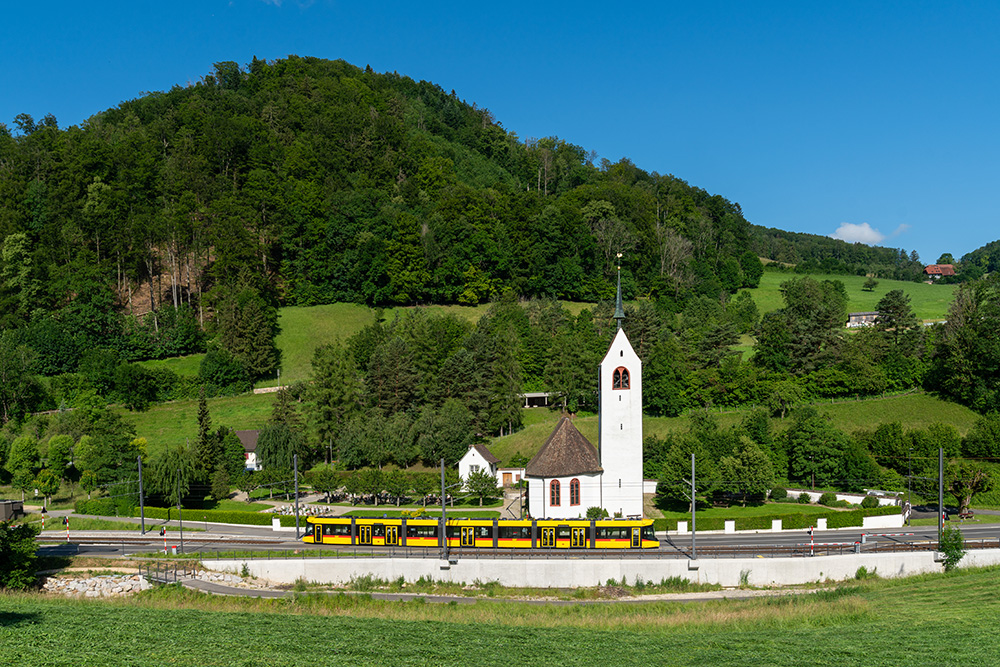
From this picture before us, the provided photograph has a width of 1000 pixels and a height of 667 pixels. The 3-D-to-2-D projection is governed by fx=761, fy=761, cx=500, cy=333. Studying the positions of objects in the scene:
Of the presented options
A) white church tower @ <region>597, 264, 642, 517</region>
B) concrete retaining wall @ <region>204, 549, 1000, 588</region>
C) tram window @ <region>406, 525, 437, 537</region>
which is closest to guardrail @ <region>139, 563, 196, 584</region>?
concrete retaining wall @ <region>204, 549, 1000, 588</region>

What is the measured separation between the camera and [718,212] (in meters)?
148

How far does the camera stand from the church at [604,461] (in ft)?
176

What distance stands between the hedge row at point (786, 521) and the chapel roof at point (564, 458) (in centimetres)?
667

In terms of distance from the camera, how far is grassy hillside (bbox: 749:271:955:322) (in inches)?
4717

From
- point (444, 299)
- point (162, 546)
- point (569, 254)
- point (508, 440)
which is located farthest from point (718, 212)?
point (162, 546)

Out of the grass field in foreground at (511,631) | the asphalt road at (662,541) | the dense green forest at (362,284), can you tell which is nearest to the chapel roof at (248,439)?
the dense green forest at (362,284)

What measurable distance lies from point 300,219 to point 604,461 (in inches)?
2897

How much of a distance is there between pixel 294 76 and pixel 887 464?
133m

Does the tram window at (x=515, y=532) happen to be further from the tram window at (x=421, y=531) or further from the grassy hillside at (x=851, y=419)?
the grassy hillside at (x=851, y=419)

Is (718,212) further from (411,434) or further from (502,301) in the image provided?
(411,434)

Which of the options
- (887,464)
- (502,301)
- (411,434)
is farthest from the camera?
(502,301)

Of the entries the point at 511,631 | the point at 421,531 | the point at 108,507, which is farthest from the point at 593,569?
the point at 108,507

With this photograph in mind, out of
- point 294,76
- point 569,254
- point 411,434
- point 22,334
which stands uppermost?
point 294,76

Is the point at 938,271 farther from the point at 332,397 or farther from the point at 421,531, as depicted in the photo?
the point at 421,531
